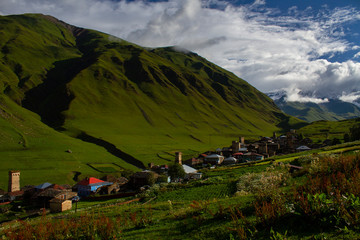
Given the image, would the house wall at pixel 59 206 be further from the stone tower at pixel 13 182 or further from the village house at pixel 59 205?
the stone tower at pixel 13 182

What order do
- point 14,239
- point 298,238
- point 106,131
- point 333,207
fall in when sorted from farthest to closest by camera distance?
point 106,131 < point 14,239 < point 333,207 < point 298,238

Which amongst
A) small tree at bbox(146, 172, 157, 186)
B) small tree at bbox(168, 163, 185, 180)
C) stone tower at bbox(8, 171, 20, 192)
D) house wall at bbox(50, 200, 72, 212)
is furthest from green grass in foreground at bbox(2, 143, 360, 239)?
stone tower at bbox(8, 171, 20, 192)

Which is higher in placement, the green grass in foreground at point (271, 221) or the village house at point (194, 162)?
the green grass in foreground at point (271, 221)

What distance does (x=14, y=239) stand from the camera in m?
10.4

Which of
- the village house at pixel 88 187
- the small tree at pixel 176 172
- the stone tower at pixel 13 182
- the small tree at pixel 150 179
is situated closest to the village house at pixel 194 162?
the small tree at pixel 176 172

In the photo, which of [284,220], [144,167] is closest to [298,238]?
[284,220]

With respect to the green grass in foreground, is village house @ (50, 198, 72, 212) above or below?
below

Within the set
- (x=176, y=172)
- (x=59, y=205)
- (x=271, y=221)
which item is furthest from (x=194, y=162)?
(x=271, y=221)

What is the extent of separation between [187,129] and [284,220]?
7369 inches

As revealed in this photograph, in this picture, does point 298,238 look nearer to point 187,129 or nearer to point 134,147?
point 134,147

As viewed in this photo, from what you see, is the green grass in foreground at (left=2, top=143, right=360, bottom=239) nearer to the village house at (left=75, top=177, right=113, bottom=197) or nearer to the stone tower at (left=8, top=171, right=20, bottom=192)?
the village house at (left=75, top=177, right=113, bottom=197)

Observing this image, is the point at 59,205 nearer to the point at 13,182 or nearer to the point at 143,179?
the point at 143,179

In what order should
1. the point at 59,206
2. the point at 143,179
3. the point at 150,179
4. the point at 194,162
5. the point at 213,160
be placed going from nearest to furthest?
the point at 59,206
the point at 150,179
the point at 143,179
the point at 213,160
the point at 194,162

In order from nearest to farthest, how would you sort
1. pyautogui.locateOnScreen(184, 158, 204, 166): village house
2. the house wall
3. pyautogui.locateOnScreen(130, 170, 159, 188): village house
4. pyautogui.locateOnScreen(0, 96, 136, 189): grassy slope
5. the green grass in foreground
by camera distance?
the green grass in foreground
the house wall
pyautogui.locateOnScreen(130, 170, 159, 188): village house
pyautogui.locateOnScreen(0, 96, 136, 189): grassy slope
pyautogui.locateOnScreen(184, 158, 204, 166): village house
